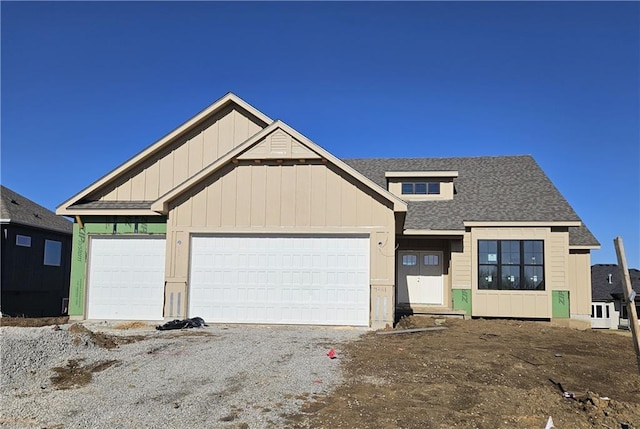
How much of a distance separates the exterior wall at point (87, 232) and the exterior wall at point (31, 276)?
21.0 ft

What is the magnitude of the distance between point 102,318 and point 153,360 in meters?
7.21

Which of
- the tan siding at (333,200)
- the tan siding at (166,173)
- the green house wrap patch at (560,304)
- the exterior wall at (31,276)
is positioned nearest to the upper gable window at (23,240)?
the exterior wall at (31,276)

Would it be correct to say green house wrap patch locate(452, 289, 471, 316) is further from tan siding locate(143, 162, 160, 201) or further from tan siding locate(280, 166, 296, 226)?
tan siding locate(143, 162, 160, 201)

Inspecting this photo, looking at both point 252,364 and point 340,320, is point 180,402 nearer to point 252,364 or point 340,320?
point 252,364

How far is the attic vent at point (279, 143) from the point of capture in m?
14.8

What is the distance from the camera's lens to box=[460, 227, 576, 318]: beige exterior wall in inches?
676

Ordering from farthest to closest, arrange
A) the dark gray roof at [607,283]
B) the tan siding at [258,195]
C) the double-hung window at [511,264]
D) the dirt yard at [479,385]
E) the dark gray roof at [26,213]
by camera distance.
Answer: the dark gray roof at [607,283]
the dark gray roof at [26,213]
the double-hung window at [511,264]
the tan siding at [258,195]
the dirt yard at [479,385]

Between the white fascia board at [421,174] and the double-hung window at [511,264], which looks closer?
the double-hung window at [511,264]

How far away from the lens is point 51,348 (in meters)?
9.05

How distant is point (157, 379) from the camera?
793 centimetres

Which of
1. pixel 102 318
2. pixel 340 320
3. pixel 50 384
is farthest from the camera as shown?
pixel 102 318

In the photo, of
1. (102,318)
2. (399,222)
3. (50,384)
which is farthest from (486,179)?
(50,384)

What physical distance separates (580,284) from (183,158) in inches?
548

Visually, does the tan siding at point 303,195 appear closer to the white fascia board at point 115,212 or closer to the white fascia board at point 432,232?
the white fascia board at point 115,212
